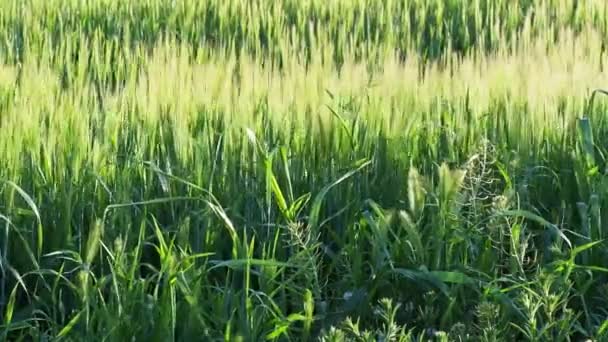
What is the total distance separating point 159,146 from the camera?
195cm

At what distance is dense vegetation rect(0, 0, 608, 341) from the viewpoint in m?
1.41

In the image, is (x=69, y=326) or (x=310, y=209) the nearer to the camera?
(x=69, y=326)

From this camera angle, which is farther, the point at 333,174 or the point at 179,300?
the point at 333,174

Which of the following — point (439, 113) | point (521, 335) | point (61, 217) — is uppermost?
point (439, 113)

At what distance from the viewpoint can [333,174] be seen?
1801mm

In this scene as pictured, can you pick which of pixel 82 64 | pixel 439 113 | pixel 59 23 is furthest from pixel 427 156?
pixel 59 23

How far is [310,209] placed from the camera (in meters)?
1.74

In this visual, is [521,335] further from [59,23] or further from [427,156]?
[59,23]

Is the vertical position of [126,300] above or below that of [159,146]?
below

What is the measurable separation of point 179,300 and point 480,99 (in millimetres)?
971

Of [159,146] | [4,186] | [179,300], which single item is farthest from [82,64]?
[179,300]

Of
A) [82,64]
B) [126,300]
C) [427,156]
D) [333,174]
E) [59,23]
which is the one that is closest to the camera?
[126,300]

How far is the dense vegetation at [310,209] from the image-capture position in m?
1.41

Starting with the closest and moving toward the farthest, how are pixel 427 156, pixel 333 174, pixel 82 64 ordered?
pixel 333 174 → pixel 427 156 → pixel 82 64
